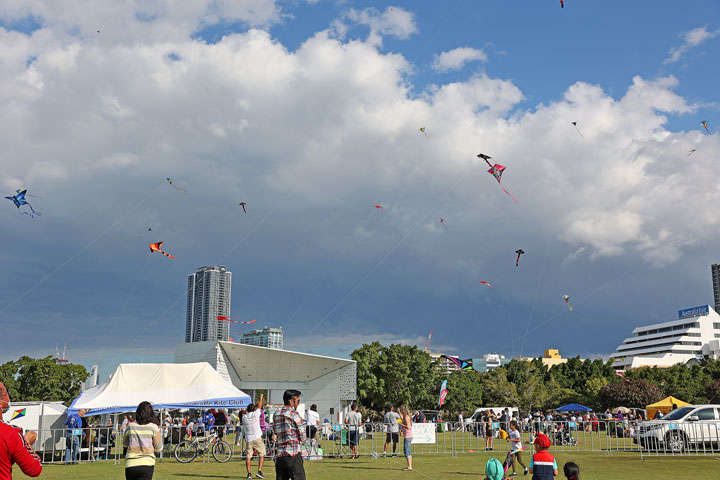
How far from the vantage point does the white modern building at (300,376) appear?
5019 centimetres

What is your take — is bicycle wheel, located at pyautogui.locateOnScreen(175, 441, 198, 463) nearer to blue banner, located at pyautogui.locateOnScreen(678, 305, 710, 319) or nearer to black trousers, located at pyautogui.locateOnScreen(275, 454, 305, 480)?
black trousers, located at pyautogui.locateOnScreen(275, 454, 305, 480)

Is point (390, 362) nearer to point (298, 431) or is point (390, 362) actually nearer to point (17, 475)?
point (17, 475)

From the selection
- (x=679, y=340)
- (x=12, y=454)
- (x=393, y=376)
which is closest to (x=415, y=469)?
(x=12, y=454)

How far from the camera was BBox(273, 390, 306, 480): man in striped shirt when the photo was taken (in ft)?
25.2

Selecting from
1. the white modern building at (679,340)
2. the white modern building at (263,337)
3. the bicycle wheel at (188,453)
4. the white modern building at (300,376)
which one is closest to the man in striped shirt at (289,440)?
the bicycle wheel at (188,453)

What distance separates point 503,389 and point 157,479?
190 feet

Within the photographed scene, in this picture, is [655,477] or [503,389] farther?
[503,389]

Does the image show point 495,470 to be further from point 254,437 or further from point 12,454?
point 254,437

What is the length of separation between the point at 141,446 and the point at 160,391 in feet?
50.8

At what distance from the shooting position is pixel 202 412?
130 ft

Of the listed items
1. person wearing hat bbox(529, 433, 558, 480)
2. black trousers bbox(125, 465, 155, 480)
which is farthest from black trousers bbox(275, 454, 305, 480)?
person wearing hat bbox(529, 433, 558, 480)

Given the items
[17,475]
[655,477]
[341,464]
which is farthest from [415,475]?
[17,475]

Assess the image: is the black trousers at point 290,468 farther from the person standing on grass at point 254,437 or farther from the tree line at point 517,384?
the tree line at point 517,384

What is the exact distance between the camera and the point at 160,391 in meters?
22.0
